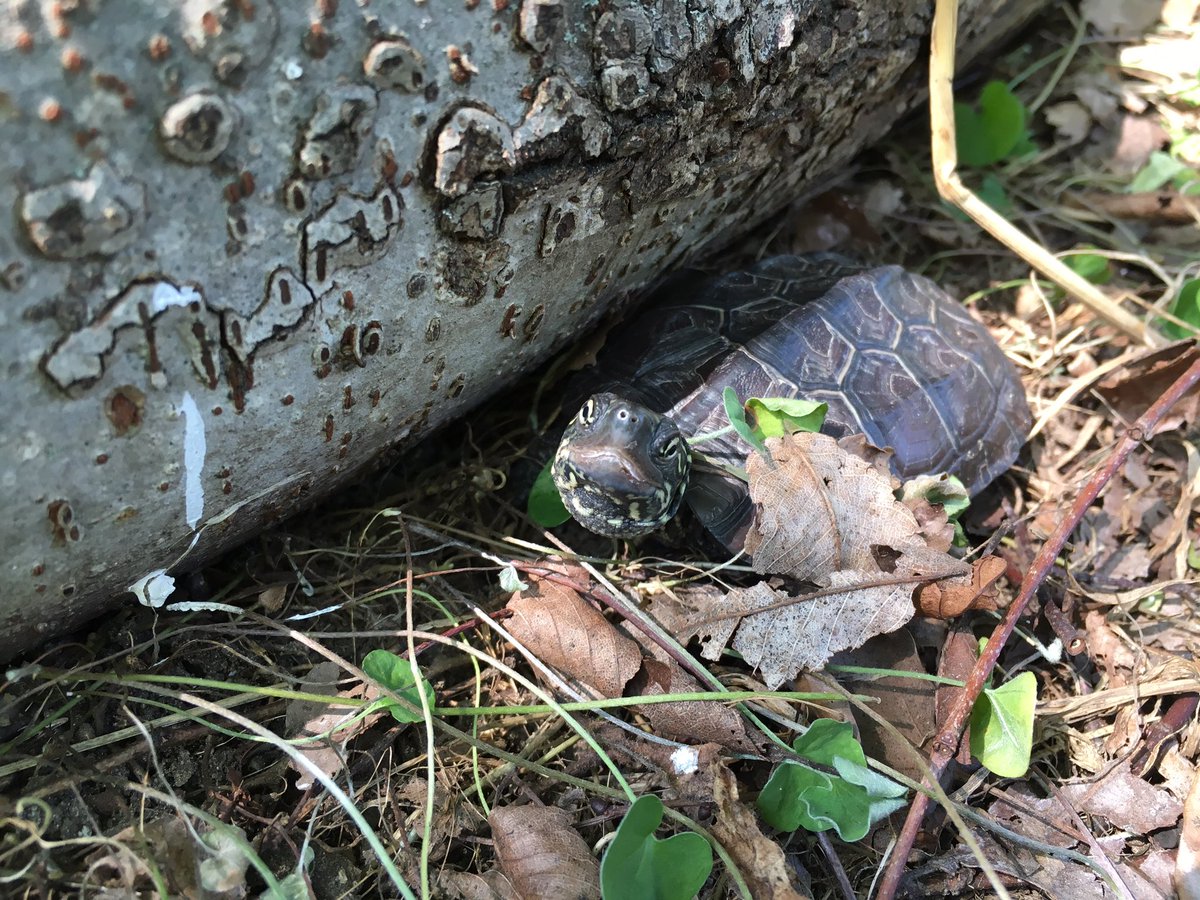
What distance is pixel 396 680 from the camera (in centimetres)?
180

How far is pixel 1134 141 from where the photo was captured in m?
3.33

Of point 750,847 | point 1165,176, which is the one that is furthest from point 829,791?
point 1165,176

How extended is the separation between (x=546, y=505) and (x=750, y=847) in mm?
992

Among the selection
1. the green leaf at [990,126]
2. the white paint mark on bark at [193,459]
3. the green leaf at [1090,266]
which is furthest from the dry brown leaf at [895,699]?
the green leaf at [990,126]

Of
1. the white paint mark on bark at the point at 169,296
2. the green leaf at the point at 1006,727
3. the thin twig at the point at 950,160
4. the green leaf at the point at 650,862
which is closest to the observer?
the white paint mark on bark at the point at 169,296

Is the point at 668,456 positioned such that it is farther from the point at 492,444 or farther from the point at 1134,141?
the point at 1134,141

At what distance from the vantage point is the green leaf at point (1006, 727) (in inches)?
72.8

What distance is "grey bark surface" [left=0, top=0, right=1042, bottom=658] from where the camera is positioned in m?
1.29

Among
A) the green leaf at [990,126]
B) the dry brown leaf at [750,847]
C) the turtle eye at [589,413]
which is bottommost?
the dry brown leaf at [750,847]

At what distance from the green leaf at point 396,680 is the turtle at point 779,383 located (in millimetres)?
597

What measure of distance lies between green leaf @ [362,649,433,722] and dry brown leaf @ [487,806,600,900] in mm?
269

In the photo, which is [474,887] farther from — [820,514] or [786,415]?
[786,415]

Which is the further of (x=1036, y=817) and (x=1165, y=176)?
(x=1165, y=176)

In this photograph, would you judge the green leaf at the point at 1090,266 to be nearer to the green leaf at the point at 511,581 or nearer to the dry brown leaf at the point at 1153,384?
the dry brown leaf at the point at 1153,384
